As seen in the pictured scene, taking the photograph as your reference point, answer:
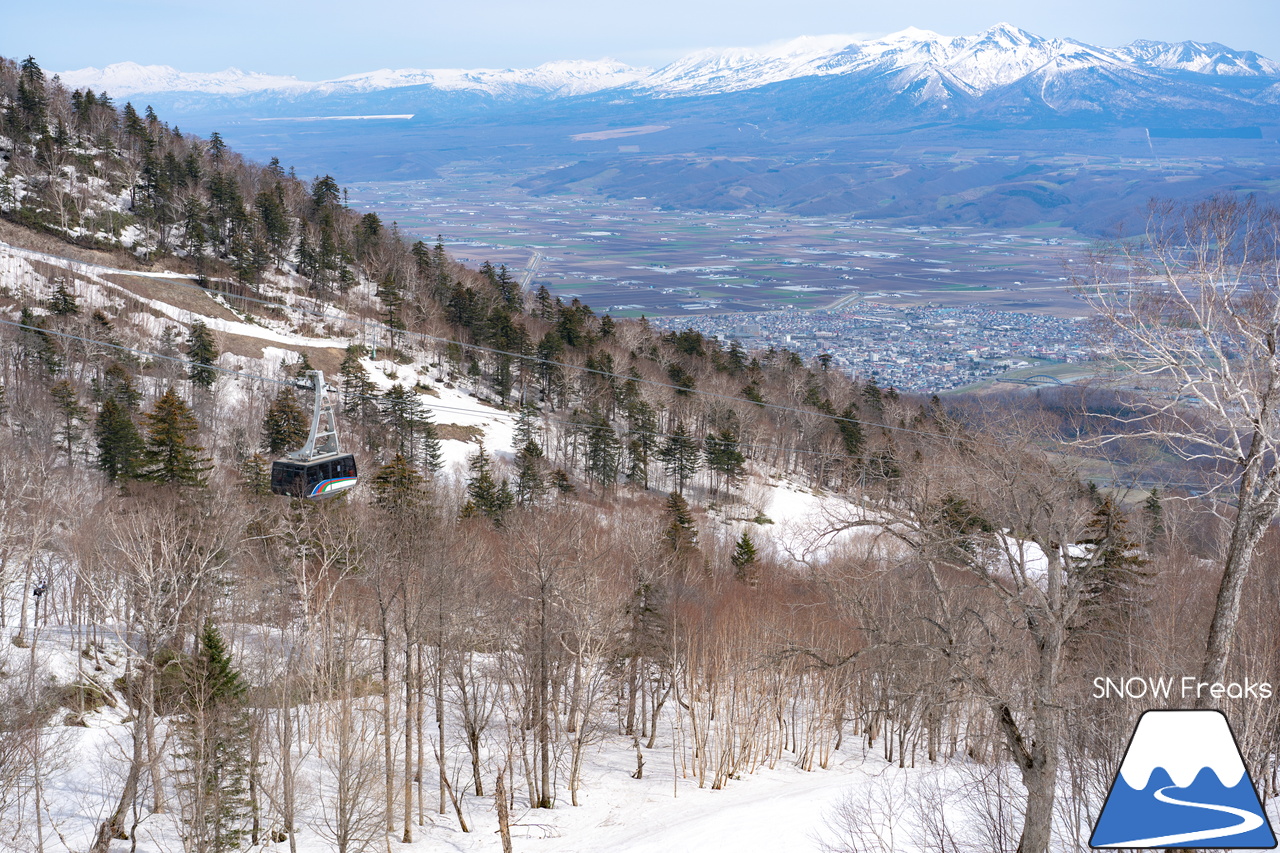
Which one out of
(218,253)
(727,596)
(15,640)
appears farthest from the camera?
(218,253)

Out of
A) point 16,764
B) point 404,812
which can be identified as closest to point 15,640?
point 16,764

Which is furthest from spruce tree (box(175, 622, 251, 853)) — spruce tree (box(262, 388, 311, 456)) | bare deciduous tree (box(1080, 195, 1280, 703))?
spruce tree (box(262, 388, 311, 456))

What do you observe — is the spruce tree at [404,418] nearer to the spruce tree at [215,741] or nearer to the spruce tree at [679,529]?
the spruce tree at [679,529]

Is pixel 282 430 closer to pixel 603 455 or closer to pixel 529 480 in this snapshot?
pixel 529 480

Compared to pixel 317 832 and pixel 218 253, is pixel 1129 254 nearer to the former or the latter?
pixel 317 832

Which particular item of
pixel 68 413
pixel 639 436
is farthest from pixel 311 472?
pixel 639 436

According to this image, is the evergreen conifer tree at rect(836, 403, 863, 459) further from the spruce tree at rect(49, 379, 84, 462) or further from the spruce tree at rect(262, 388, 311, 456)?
the spruce tree at rect(49, 379, 84, 462)
